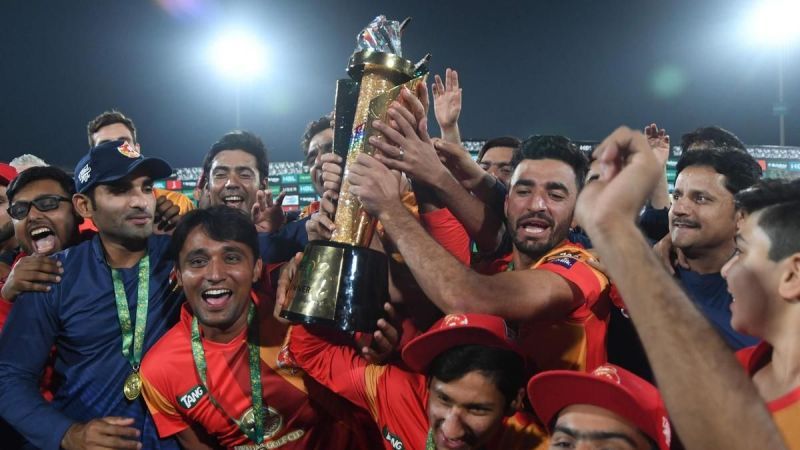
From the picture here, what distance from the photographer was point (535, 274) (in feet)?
6.44

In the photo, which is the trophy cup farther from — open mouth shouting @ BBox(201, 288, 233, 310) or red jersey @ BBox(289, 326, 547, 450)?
open mouth shouting @ BBox(201, 288, 233, 310)

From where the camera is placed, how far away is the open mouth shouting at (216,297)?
100 inches


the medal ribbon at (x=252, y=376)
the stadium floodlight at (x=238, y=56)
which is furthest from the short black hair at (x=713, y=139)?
the stadium floodlight at (x=238, y=56)

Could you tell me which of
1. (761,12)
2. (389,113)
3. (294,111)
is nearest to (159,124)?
(294,111)

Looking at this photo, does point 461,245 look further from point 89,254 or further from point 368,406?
point 89,254

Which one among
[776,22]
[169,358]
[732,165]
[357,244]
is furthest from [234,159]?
[776,22]

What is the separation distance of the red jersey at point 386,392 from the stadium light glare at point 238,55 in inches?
546

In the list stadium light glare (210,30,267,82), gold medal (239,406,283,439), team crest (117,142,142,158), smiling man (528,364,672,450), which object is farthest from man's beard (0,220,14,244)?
stadium light glare (210,30,267,82)

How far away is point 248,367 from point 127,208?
2.77 ft

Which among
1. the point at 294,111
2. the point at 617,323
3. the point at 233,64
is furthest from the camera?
the point at 294,111

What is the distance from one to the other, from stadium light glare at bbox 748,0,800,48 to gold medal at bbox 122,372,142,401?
45.0 feet

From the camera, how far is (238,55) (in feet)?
50.9

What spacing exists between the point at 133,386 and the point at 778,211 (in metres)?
2.25

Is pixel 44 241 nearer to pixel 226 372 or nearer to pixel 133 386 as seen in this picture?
pixel 133 386
